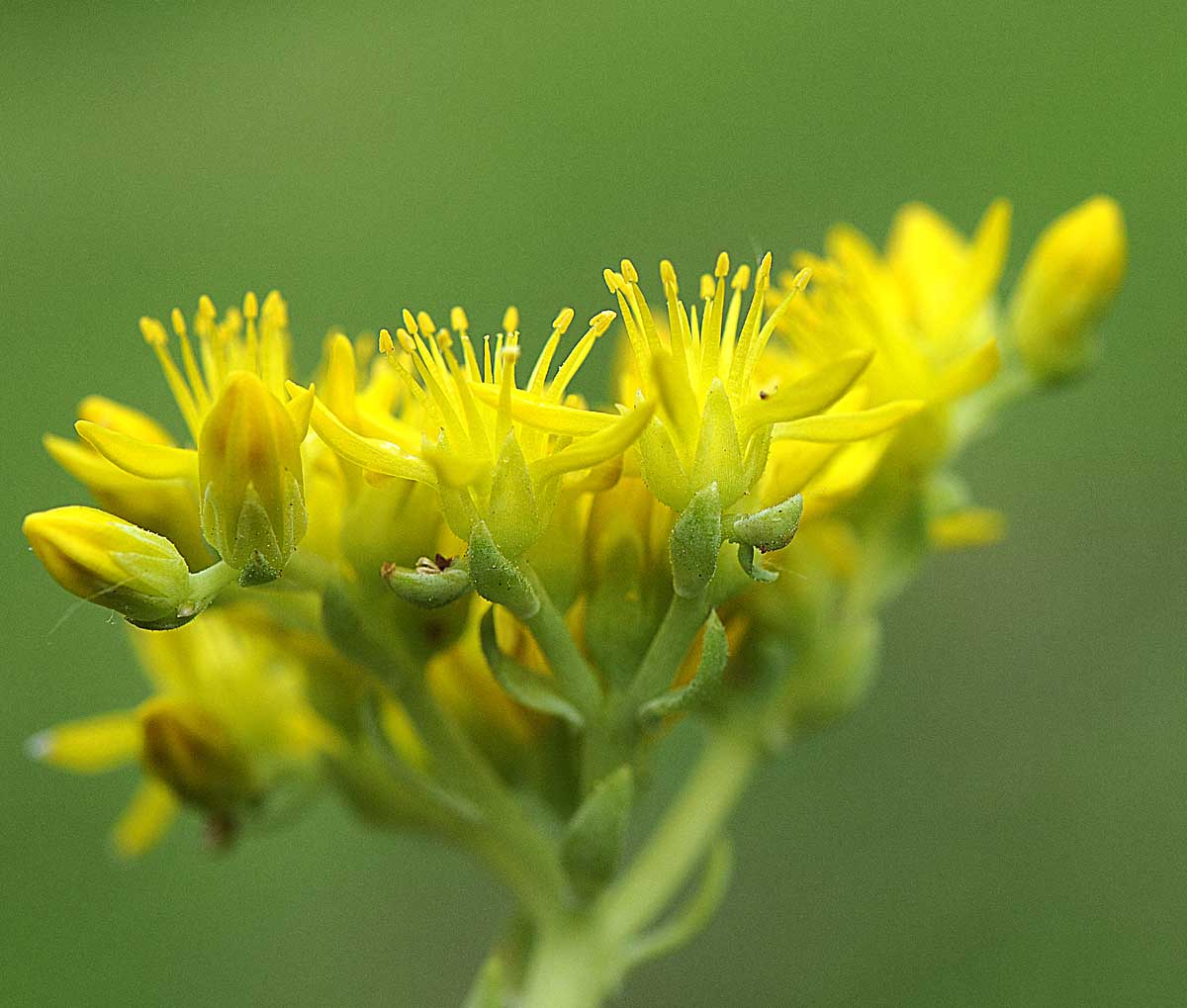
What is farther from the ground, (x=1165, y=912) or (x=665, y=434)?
(x=665, y=434)

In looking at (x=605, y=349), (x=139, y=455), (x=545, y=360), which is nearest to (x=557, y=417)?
(x=545, y=360)

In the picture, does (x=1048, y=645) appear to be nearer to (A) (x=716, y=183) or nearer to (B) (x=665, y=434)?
(A) (x=716, y=183)

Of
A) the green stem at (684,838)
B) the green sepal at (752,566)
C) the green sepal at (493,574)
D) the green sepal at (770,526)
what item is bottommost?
the green stem at (684,838)

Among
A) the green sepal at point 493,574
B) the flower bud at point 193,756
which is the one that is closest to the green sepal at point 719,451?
the green sepal at point 493,574

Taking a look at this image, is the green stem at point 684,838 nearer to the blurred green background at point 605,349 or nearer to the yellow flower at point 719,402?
the yellow flower at point 719,402

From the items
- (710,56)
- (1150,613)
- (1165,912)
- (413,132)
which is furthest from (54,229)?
(1165,912)

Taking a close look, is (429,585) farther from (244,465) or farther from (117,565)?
(117,565)

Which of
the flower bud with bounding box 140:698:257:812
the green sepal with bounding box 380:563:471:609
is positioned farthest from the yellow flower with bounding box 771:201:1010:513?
the flower bud with bounding box 140:698:257:812

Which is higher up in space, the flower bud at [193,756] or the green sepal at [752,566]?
the green sepal at [752,566]
